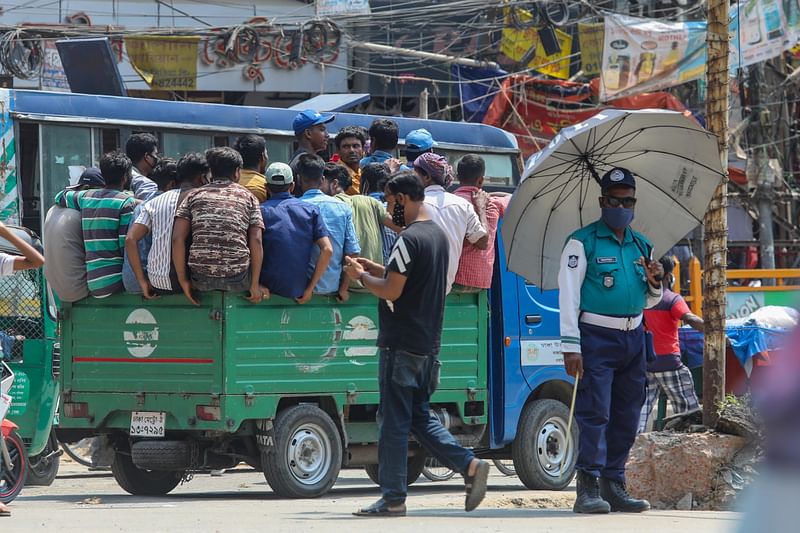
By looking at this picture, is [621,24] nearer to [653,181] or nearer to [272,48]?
[272,48]

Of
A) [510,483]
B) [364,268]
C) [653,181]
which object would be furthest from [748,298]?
[364,268]

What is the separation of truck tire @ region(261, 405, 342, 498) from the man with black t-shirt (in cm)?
172

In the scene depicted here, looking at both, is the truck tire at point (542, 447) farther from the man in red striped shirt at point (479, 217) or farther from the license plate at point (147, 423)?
the license plate at point (147, 423)

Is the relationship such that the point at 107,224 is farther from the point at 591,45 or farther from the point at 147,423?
the point at 591,45

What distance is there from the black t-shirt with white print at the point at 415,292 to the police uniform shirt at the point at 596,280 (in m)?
0.77

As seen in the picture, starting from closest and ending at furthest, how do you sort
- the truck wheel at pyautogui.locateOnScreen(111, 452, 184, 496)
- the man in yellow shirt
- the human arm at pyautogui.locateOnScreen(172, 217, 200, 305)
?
1. the human arm at pyautogui.locateOnScreen(172, 217, 200, 305)
2. the man in yellow shirt
3. the truck wheel at pyautogui.locateOnScreen(111, 452, 184, 496)

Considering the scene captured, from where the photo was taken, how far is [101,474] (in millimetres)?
13250

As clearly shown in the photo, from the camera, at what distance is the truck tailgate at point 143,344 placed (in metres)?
8.77

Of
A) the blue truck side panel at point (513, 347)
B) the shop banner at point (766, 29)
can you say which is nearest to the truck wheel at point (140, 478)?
the blue truck side panel at point (513, 347)

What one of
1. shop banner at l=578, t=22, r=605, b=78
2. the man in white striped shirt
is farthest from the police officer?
shop banner at l=578, t=22, r=605, b=78

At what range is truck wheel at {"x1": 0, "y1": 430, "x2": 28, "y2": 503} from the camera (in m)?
9.25

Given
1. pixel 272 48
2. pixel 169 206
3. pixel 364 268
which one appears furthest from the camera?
pixel 272 48

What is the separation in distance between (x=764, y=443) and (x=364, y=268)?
5.04 meters

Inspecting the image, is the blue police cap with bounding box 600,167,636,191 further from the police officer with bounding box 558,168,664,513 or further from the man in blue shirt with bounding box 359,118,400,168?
the man in blue shirt with bounding box 359,118,400,168
